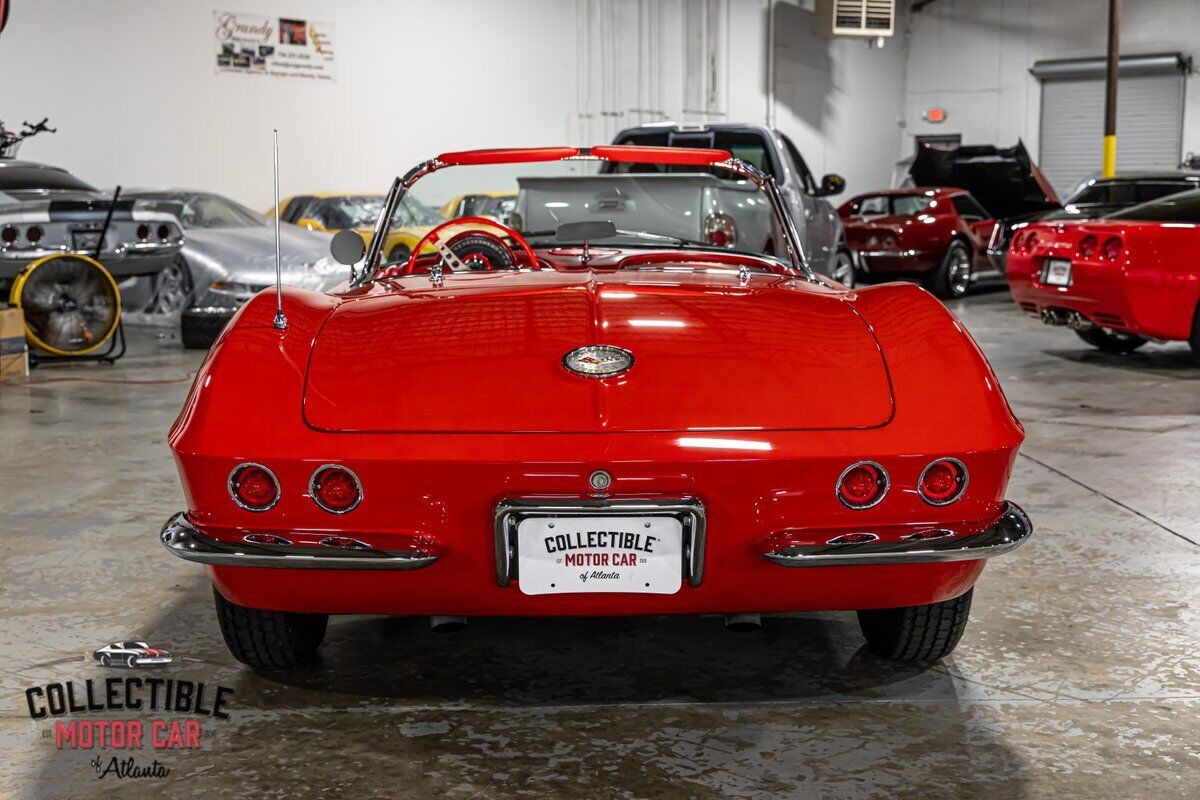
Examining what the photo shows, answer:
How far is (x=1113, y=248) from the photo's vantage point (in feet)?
23.8

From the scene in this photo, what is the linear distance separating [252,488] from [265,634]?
0.48 meters

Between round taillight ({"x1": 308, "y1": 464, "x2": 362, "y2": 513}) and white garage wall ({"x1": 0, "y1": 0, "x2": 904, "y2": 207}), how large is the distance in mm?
10393

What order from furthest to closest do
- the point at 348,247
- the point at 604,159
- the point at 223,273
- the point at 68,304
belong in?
1. the point at 223,273
2. the point at 68,304
3. the point at 604,159
4. the point at 348,247

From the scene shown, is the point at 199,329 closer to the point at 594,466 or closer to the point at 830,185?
the point at 830,185

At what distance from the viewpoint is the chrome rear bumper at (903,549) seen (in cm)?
221

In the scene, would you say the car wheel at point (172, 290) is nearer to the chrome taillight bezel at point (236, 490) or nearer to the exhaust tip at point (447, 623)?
the exhaust tip at point (447, 623)

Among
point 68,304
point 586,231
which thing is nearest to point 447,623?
point 586,231

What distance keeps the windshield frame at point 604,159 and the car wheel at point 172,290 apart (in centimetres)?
605

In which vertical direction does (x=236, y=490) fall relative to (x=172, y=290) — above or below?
above

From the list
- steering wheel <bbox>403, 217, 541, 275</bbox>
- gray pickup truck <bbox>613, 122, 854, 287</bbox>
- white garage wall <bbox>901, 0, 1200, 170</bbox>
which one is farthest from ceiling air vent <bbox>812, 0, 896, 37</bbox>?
steering wheel <bbox>403, 217, 541, 275</bbox>

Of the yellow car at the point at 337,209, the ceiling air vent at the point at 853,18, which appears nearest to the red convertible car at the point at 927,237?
the yellow car at the point at 337,209

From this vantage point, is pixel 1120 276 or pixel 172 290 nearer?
pixel 1120 276

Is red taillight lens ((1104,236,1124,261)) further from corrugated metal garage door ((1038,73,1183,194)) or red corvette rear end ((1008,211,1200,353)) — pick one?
corrugated metal garage door ((1038,73,1183,194))

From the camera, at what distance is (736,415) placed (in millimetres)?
2270
